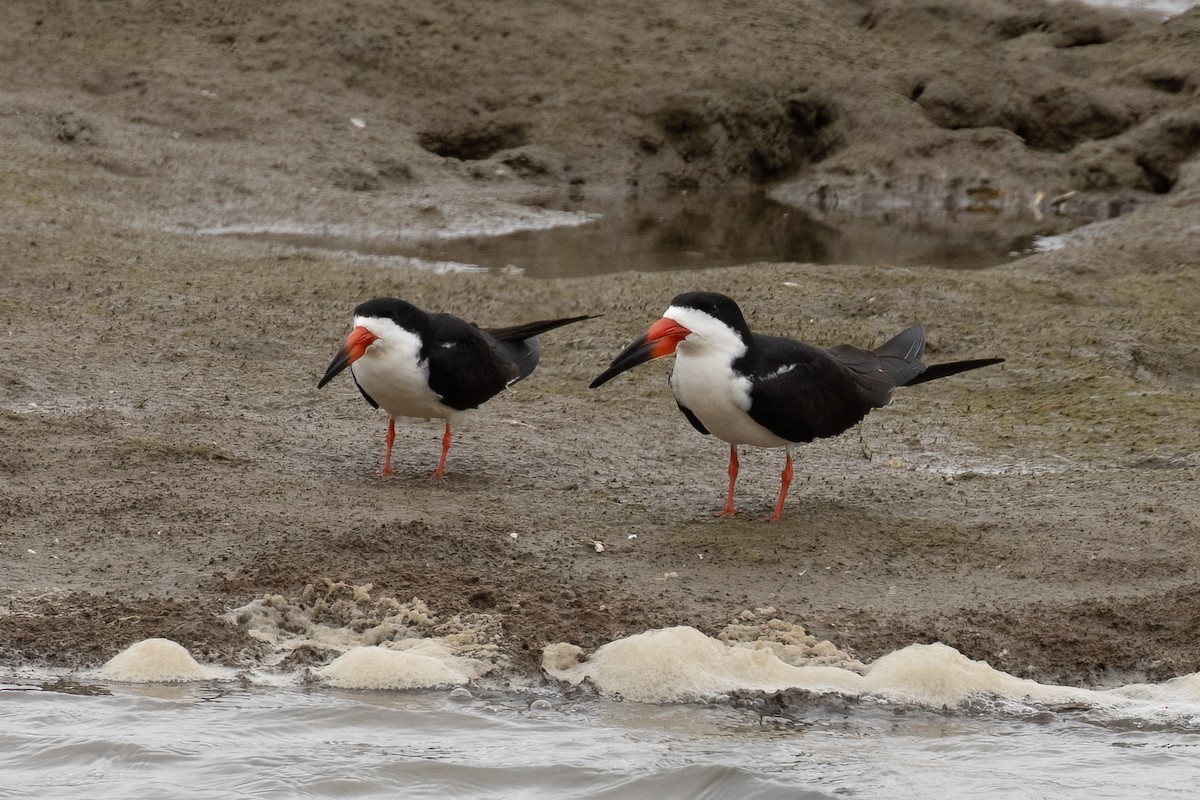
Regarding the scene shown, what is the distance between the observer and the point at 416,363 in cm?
617

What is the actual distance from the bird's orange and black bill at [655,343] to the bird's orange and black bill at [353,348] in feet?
3.48

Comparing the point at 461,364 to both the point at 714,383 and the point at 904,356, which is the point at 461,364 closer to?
the point at 714,383

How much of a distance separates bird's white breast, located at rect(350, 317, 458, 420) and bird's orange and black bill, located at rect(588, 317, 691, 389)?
0.91 meters

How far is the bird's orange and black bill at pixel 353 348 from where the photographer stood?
607 centimetres

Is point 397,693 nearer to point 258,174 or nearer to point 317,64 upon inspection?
point 258,174

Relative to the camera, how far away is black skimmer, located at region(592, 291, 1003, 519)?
5641mm

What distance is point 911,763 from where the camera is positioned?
4.11 meters

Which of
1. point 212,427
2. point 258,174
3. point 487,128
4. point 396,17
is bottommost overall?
point 212,427

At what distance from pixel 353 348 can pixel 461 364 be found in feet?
1.46

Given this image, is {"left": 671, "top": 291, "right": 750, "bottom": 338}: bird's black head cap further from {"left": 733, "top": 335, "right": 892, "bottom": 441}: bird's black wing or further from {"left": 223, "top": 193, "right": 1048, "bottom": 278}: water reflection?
{"left": 223, "top": 193, "right": 1048, "bottom": 278}: water reflection

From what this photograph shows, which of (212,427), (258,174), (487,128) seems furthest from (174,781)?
(487,128)

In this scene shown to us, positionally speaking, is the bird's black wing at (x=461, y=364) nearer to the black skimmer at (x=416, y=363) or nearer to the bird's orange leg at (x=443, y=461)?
the black skimmer at (x=416, y=363)

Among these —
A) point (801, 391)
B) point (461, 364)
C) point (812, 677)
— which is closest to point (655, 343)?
point (801, 391)

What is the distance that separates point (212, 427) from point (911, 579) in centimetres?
300
